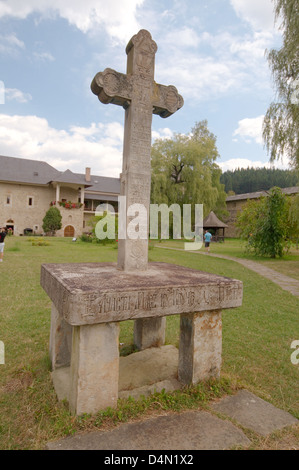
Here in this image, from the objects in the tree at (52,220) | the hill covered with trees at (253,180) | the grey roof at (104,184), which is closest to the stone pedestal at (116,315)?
the tree at (52,220)

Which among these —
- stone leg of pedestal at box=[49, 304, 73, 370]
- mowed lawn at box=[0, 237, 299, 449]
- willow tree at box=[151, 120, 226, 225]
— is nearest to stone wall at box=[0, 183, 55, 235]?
willow tree at box=[151, 120, 226, 225]

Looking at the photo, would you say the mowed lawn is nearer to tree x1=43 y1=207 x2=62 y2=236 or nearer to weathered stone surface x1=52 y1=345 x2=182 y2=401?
weathered stone surface x1=52 y1=345 x2=182 y2=401

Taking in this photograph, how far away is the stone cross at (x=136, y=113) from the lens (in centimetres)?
324

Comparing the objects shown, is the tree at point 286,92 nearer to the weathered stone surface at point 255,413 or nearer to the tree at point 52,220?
the weathered stone surface at point 255,413

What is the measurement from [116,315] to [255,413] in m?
1.38

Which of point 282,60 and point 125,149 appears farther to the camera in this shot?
point 282,60

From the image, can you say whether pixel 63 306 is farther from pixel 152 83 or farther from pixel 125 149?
pixel 152 83

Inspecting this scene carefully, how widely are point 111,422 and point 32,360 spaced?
1.60 m

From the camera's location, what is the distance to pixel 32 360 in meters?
3.37

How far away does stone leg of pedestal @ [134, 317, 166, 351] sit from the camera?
3715 mm

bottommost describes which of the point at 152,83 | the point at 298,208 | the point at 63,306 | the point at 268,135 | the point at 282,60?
the point at 63,306

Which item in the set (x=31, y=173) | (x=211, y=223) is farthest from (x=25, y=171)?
(x=211, y=223)

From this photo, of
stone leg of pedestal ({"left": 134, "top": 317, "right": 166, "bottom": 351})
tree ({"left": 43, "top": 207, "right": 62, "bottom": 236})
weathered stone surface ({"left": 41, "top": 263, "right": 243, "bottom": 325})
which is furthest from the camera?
tree ({"left": 43, "top": 207, "right": 62, "bottom": 236})
